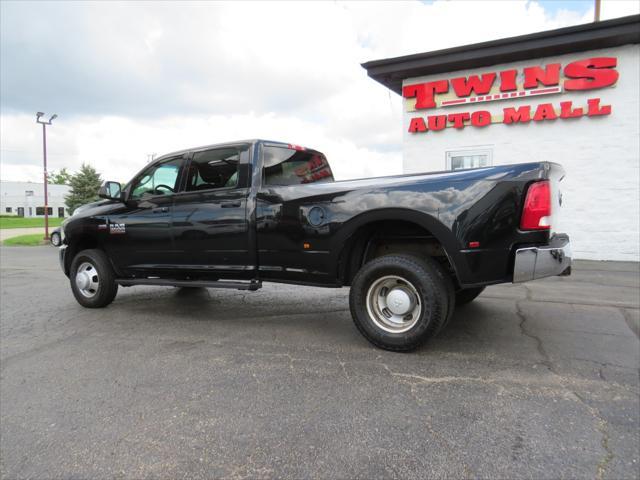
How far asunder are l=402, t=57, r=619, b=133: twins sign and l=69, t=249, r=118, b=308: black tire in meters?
8.76

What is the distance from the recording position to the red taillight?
302cm

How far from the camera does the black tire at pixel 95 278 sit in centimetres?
Result: 517

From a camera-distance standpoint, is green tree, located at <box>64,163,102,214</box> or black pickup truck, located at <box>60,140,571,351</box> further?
green tree, located at <box>64,163,102,214</box>

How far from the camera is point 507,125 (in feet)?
33.6

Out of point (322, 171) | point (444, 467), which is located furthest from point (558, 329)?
point (322, 171)

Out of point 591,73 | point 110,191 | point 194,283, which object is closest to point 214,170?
point 194,283

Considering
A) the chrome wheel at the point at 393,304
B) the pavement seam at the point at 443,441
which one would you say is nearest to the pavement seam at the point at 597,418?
the pavement seam at the point at 443,441

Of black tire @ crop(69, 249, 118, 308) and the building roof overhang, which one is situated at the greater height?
the building roof overhang

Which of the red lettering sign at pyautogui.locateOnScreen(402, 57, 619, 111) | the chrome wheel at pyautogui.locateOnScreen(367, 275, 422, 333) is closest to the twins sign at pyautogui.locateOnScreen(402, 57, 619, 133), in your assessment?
the red lettering sign at pyautogui.locateOnScreen(402, 57, 619, 111)

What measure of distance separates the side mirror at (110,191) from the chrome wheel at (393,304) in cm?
349

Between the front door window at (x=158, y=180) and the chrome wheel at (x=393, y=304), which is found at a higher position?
the front door window at (x=158, y=180)

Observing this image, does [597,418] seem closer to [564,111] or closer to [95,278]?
[95,278]

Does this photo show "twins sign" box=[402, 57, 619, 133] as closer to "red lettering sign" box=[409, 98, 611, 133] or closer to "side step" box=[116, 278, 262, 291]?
"red lettering sign" box=[409, 98, 611, 133]

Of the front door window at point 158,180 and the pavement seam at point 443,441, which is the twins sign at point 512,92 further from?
the pavement seam at point 443,441
